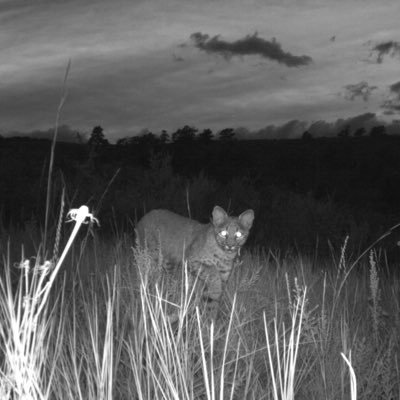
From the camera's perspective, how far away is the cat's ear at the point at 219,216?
18.3ft

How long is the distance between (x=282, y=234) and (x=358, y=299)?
5351 mm

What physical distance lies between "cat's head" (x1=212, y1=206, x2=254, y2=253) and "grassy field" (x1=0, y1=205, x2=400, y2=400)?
32cm

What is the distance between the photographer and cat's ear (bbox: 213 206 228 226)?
558cm

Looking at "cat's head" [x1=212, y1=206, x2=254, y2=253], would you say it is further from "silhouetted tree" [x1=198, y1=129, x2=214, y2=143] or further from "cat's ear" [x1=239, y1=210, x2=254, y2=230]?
"silhouetted tree" [x1=198, y1=129, x2=214, y2=143]

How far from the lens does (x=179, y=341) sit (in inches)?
128

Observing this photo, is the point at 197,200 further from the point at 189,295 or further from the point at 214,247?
the point at 189,295

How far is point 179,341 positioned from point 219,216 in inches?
94.9

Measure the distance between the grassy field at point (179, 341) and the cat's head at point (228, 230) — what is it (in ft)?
1.06

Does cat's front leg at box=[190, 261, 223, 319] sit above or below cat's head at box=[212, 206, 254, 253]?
below

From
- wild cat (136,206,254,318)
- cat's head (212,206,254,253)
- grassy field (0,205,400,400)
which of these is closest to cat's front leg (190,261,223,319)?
wild cat (136,206,254,318)

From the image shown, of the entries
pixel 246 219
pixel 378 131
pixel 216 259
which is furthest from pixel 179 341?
pixel 378 131

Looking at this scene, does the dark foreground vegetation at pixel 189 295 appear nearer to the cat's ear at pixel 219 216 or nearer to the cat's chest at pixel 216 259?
the cat's chest at pixel 216 259

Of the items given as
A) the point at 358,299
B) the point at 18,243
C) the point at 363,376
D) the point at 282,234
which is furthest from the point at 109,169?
the point at 363,376

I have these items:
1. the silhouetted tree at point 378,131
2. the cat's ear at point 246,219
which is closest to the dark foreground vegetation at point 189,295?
the cat's ear at point 246,219
